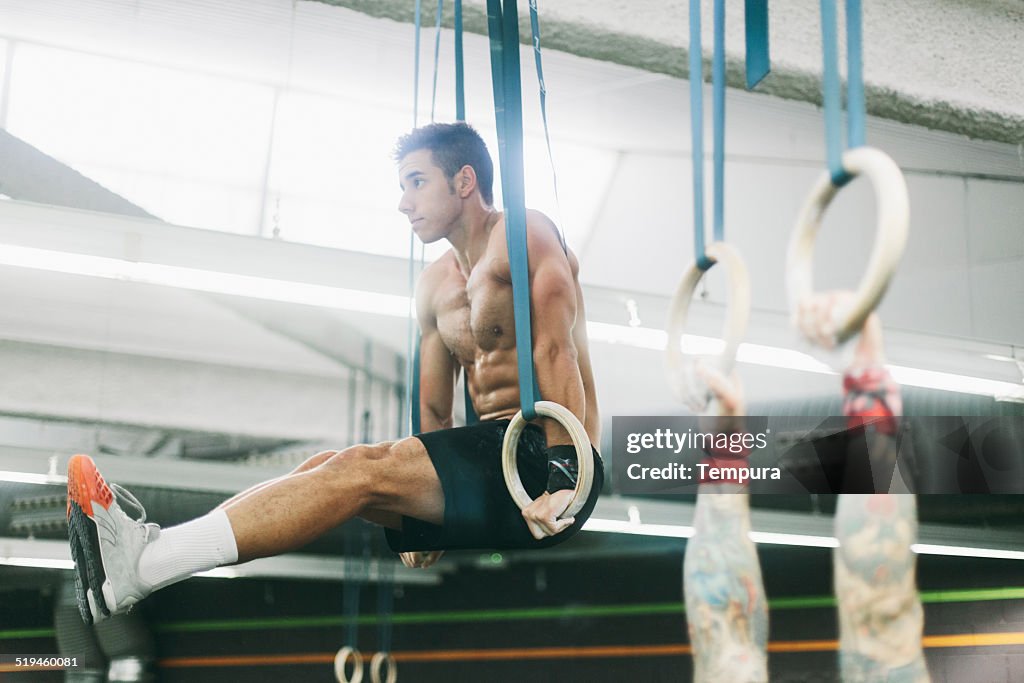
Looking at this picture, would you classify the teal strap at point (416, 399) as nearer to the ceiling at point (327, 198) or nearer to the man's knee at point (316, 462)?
the man's knee at point (316, 462)

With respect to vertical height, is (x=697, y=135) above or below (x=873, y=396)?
above

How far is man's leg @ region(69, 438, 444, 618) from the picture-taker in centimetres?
172

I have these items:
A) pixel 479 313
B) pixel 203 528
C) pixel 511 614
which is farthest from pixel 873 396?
pixel 511 614

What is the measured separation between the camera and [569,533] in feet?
6.24

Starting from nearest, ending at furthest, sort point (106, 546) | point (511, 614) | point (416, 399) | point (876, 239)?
1. point (876, 239)
2. point (106, 546)
3. point (416, 399)
4. point (511, 614)

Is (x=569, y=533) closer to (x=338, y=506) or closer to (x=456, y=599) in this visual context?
(x=338, y=506)

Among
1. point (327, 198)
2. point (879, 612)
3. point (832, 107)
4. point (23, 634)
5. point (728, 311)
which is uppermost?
point (327, 198)

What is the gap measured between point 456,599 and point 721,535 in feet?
23.5

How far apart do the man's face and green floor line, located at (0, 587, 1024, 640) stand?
616cm

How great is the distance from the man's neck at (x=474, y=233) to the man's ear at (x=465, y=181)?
48 millimetres

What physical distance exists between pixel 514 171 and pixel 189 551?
90cm

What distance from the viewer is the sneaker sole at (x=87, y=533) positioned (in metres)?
1.72

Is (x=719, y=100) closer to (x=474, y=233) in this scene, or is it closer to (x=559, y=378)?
(x=559, y=378)

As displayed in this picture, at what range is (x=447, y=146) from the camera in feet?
7.50
